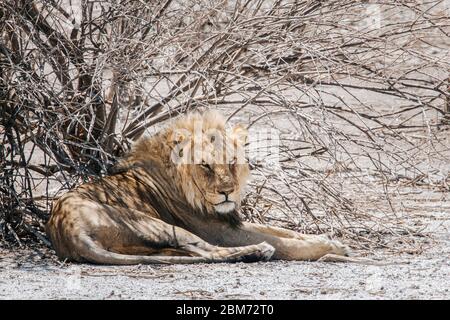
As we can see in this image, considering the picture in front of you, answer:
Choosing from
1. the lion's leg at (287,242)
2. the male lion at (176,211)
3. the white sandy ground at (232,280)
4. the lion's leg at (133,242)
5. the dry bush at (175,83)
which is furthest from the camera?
the dry bush at (175,83)

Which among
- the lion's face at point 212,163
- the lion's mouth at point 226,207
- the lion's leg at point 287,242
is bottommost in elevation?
the lion's leg at point 287,242

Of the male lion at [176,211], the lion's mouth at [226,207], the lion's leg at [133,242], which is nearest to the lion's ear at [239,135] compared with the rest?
the male lion at [176,211]

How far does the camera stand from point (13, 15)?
7773 millimetres

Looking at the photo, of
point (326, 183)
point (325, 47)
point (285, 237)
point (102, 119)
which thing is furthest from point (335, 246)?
point (102, 119)

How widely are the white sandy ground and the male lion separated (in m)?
0.16

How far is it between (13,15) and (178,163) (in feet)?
5.20

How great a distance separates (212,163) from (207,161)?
0.04 metres

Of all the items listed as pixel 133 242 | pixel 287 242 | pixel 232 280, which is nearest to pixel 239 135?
pixel 287 242

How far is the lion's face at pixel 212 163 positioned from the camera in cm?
739

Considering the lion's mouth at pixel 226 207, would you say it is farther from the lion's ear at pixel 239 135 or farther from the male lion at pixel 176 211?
the lion's ear at pixel 239 135

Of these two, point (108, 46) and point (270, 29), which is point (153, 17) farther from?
point (270, 29)

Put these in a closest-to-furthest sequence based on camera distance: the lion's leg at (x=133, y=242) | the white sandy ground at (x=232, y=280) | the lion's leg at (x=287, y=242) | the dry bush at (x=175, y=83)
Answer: the white sandy ground at (x=232, y=280)
the lion's leg at (x=133, y=242)
the lion's leg at (x=287, y=242)
the dry bush at (x=175, y=83)

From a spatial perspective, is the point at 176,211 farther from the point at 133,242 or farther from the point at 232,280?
the point at 232,280

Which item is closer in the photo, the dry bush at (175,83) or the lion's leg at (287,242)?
the lion's leg at (287,242)
